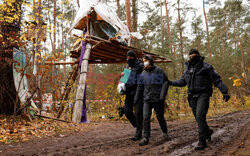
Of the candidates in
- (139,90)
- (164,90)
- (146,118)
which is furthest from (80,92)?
(164,90)

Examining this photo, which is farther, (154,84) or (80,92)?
(80,92)

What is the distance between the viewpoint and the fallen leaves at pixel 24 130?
484 centimetres

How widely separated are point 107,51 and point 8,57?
3975 mm

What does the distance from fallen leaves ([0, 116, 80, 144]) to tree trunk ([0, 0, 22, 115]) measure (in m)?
0.52

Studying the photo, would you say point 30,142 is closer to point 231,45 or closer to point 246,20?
point 246,20

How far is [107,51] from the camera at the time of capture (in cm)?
894

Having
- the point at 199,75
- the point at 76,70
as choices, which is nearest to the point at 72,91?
the point at 76,70

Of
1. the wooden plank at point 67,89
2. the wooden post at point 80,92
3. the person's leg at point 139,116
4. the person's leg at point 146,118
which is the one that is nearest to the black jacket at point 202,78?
the person's leg at point 146,118

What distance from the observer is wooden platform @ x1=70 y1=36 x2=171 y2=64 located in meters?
7.87

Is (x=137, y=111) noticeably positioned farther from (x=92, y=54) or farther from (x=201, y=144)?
(x=92, y=54)

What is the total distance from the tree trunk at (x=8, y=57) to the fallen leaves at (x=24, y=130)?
1.71 ft

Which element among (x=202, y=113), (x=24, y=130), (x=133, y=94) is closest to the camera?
(x=202, y=113)

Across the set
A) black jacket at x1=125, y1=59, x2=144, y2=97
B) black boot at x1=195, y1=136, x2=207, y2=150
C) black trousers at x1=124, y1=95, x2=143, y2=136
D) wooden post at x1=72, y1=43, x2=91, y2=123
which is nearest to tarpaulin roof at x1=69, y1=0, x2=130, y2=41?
wooden post at x1=72, y1=43, x2=91, y2=123

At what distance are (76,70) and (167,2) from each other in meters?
17.4
